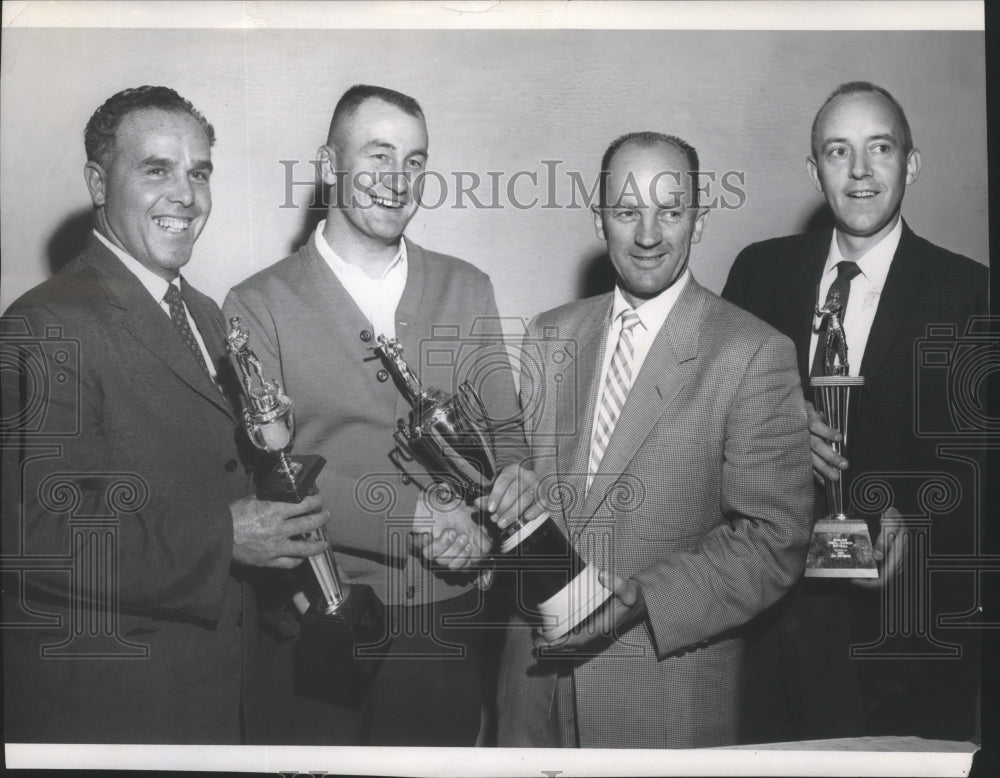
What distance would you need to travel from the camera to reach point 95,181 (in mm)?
2816

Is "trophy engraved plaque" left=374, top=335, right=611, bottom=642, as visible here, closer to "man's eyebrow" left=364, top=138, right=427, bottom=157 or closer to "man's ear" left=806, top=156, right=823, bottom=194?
"man's eyebrow" left=364, top=138, right=427, bottom=157

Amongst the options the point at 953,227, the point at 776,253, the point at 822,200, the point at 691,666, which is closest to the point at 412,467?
the point at 691,666

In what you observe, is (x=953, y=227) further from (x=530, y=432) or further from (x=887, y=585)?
(x=530, y=432)

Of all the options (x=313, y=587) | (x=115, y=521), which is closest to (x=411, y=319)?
(x=313, y=587)

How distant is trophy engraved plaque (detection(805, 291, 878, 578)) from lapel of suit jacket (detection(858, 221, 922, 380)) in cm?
8

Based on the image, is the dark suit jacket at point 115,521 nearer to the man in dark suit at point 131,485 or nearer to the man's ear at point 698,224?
the man in dark suit at point 131,485

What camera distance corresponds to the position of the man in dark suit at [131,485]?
8.95 feet

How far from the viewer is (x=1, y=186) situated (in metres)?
2.89

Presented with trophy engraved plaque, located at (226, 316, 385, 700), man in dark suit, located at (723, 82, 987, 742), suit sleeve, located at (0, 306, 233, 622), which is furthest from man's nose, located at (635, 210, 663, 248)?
suit sleeve, located at (0, 306, 233, 622)

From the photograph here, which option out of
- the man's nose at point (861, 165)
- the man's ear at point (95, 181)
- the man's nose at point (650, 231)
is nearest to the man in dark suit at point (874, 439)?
the man's nose at point (861, 165)

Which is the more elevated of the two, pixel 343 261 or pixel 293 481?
pixel 343 261

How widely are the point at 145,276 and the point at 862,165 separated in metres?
1.97

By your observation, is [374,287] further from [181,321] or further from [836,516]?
[836,516]

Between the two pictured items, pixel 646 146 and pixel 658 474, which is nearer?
pixel 658 474
